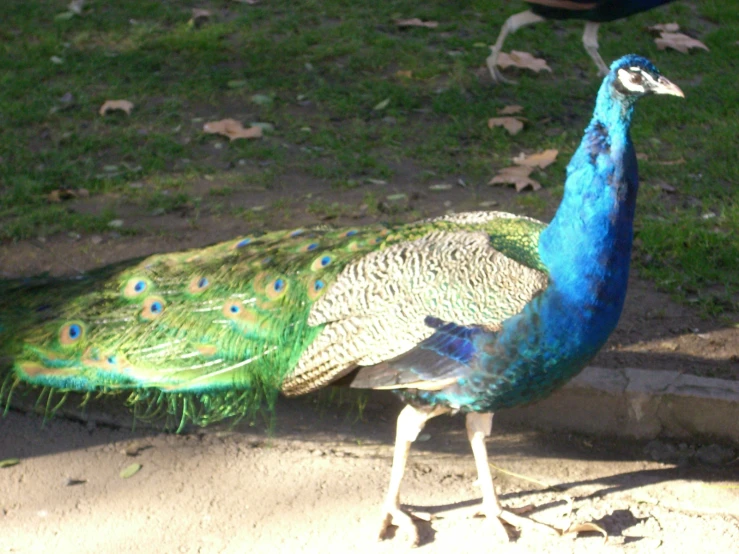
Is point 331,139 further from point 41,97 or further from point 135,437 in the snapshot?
point 135,437

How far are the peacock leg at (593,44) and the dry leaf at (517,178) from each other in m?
1.30

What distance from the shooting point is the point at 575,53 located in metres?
6.11

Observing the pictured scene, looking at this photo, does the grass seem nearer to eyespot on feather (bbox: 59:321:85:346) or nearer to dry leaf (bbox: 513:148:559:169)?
dry leaf (bbox: 513:148:559:169)

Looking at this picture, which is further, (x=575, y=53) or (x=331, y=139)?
(x=575, y=53)


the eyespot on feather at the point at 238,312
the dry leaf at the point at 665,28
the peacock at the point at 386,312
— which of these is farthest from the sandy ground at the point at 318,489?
the dry leaf at the point at 665,28

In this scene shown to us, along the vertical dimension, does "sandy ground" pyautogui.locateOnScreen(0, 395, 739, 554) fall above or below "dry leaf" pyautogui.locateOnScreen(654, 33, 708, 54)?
below

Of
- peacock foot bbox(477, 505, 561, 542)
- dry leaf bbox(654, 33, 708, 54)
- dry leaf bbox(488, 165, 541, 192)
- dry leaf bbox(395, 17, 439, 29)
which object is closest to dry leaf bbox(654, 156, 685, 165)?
dry leaf bbox(488, 165, 541, 192)

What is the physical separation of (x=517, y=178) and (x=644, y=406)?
64.9 inches

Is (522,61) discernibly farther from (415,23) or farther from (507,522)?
(507,522)

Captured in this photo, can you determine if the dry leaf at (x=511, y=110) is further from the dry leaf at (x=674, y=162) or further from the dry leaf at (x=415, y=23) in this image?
the dry leaf at (x=415, y=23)

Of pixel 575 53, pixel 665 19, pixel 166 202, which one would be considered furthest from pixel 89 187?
pixel 665 19

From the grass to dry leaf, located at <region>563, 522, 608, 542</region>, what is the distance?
1.27 metres

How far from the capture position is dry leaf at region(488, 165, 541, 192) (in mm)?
4570

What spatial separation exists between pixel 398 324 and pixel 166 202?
85.0 inches
